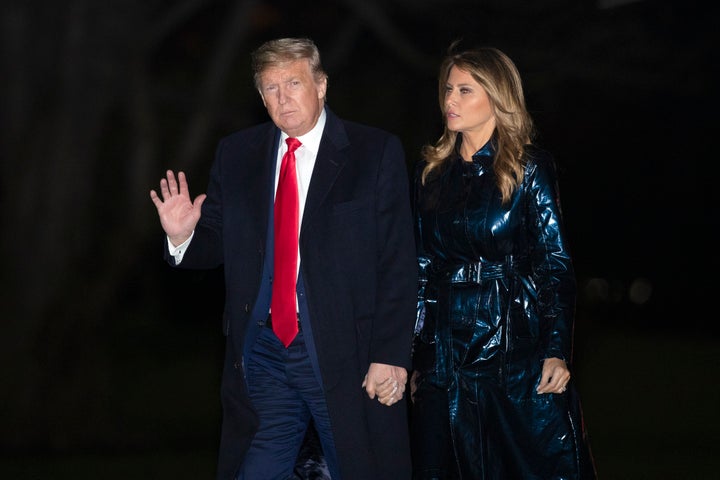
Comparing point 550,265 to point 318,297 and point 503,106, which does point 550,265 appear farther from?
point 318,297

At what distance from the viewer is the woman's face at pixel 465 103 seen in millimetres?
3533

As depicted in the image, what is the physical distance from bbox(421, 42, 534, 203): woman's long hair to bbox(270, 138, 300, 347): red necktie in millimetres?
596

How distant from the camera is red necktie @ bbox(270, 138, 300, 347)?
3.29 metres

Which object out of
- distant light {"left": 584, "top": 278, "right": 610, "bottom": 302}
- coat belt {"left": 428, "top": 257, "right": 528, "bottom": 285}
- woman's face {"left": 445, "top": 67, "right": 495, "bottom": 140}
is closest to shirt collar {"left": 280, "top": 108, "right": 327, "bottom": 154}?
woman's face {"left": 445, "top": 67, "right": 495, "bottom": 140}

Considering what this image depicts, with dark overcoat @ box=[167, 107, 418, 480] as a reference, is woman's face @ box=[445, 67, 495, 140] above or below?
above

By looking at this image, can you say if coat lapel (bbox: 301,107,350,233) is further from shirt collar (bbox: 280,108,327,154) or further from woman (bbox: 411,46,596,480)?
woman (bbox: 411,46,596,480)

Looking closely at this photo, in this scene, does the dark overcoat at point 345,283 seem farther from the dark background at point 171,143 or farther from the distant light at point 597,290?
the distant light at point 597,290

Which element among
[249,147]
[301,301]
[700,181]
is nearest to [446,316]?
[301,301]

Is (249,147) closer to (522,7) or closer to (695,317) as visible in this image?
(522,7)

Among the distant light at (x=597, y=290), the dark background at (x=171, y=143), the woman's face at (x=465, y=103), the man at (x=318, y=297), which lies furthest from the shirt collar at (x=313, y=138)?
the distant light at (x=597, y=290)

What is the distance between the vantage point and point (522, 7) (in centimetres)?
698

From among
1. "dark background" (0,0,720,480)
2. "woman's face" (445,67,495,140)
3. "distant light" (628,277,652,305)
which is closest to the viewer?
"woman's face" (445,67,495,140)

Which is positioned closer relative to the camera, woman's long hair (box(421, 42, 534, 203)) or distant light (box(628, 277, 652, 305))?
woman's long hair (box(421, 42, 534, 203))

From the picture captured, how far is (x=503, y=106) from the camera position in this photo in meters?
3.53
